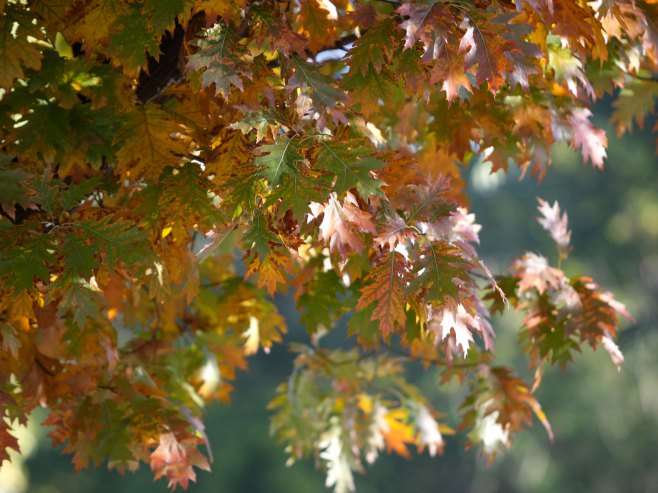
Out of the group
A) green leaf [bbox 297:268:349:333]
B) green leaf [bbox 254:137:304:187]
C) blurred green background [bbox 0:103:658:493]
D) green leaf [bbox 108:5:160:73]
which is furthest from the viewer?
blurred green background [bbox 0:103:658:493]

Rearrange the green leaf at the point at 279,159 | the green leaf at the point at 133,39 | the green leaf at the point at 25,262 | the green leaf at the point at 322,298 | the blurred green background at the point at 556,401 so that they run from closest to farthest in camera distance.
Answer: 1. the green leaf at the point at 279,159
2. the green leaf at the point at 25,262
3. the green leaf at the point at 133,39
4. the green leaf at the point at 322,298
5. the blurred green background at the point at 556,401

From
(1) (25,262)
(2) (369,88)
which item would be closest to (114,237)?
(1) (25,262)

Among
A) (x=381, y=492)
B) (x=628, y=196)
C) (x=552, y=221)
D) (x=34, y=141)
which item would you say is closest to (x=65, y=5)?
(x=34, y=141)

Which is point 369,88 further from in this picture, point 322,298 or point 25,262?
point 322,298

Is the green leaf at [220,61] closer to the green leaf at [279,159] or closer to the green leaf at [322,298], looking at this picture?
the green leaf at [279,159]

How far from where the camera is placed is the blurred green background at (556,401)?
12992 mm

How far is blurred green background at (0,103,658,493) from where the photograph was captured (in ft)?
42.6

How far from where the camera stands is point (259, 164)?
1.93 metres

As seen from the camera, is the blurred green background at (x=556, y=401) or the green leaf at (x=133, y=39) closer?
the green leaf at (x=133, y=39)

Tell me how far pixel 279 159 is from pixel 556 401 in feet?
43.4

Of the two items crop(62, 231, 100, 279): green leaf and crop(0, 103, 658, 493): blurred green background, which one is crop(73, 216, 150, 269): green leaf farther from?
crop(0, 103, 658, 493): blurred green background

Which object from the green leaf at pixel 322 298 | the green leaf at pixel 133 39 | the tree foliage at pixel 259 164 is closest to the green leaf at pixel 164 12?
the tree foliage at pixel 259 164

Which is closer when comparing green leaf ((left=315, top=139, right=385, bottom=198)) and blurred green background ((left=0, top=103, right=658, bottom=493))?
green leaf ((left=315, top=139, right=385, bottom=198))

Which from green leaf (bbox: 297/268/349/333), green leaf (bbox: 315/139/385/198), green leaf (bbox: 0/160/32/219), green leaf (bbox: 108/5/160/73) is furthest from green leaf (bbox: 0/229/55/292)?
green leaf (bbox: 297/268/349/333)
